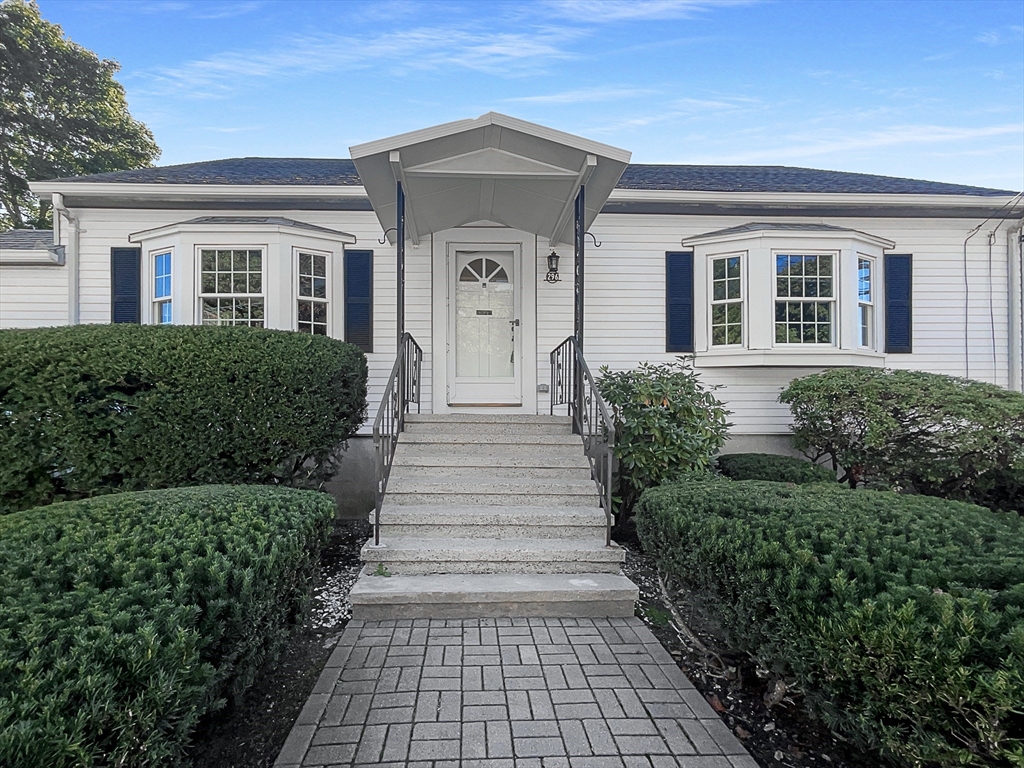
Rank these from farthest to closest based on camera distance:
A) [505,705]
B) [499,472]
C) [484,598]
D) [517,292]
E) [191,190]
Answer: [517,292], [191,190], [499,472], [484,598], [505,705]

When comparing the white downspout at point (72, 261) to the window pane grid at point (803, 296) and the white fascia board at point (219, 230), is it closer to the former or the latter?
the white fascia board at point (219, 230)

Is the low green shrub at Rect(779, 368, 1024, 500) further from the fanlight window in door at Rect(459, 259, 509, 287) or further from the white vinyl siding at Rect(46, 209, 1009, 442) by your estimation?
the fanlight window in door at Rect(459, 259, 509, 287)

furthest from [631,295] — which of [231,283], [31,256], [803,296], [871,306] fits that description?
[31,256]

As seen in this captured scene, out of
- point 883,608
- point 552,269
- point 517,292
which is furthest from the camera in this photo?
point 517,292

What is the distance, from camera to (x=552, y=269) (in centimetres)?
661

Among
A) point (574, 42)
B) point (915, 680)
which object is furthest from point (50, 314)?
point (574, 42)

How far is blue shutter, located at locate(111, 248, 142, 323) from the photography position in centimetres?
637

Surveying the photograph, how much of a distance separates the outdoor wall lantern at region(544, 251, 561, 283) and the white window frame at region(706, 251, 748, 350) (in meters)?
1.98

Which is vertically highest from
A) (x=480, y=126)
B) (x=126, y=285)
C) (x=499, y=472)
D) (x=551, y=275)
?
(x=480, y=126)

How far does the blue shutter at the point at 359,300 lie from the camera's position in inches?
257

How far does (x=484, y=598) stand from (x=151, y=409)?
303 cm

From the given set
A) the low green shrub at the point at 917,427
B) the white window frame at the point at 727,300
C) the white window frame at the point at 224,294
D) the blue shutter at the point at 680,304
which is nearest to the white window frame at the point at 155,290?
the white window frame at the point at 224,294

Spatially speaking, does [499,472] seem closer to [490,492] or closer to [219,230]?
[490,492]

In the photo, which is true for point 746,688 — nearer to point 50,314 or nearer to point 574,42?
point 50,314
